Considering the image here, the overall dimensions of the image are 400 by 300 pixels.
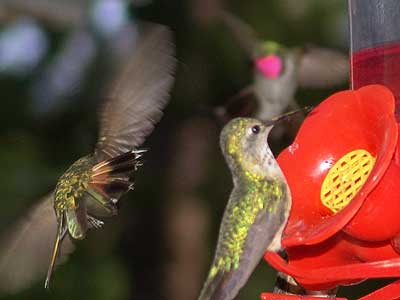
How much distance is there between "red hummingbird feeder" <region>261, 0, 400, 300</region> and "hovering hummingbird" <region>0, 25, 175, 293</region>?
2.37 feet

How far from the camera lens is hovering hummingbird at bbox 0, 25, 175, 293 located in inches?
146

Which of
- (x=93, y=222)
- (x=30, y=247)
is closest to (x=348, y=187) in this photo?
(x=93, y=222)

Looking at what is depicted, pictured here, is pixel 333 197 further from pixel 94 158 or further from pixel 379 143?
pixel 94 158

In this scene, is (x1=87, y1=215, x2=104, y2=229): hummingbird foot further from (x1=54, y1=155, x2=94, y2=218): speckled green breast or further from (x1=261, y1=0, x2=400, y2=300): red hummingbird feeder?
(x1=261, y1=0, x2=400, y2=300): red hummingbird feeder

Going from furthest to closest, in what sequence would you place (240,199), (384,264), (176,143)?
(176,143)
(240,199)
(384,264)

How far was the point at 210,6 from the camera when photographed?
21.7 feet

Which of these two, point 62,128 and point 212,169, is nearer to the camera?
point 62,128

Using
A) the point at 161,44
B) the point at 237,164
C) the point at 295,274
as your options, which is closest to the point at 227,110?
the point at 161,44

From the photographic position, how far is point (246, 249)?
3.17 meters

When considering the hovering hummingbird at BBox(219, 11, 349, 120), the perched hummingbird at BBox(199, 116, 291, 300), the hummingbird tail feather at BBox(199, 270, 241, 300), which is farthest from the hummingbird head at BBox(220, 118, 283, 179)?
the hovering hummingbird at BBox(219, 11, 349, 120)

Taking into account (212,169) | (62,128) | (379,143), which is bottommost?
(212,169)

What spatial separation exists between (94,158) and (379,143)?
4.16ft

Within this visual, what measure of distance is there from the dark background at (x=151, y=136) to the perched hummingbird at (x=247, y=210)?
2.91 metres

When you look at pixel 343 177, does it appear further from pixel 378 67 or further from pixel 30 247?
pixel 30 247
